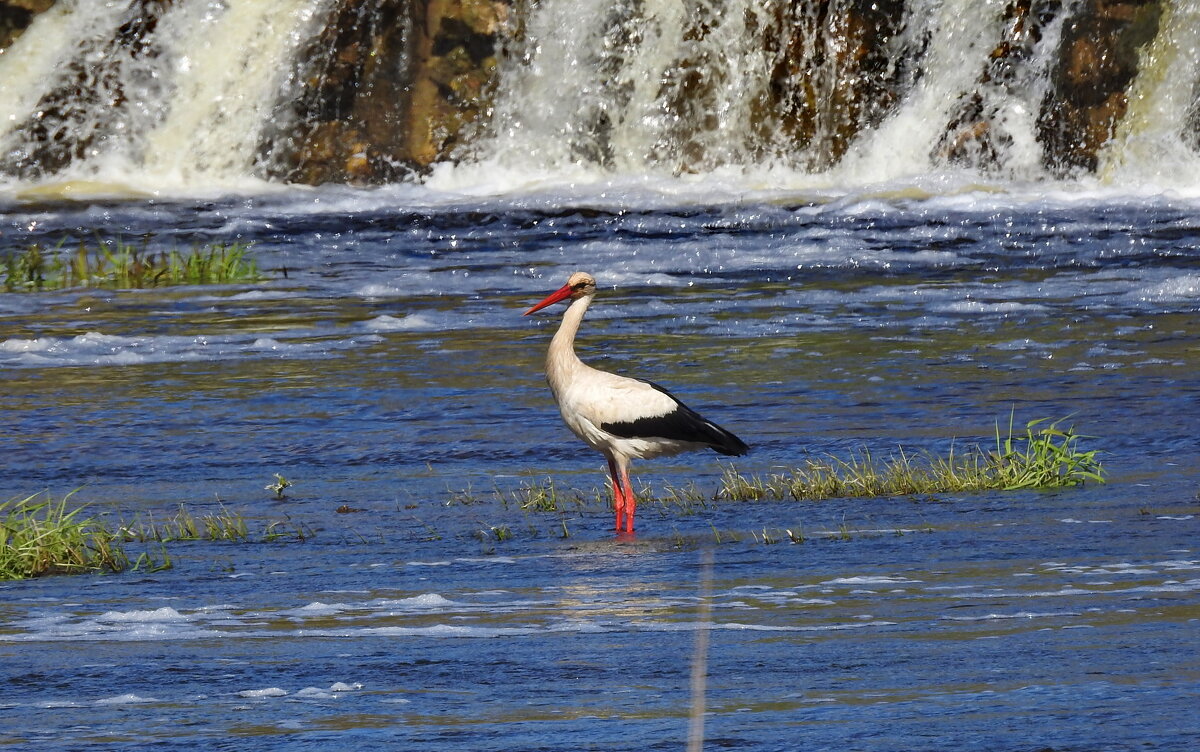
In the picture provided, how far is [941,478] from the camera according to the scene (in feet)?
34.5

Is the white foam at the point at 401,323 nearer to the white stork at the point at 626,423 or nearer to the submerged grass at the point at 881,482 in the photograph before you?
the submerged grass at the point at 881,482

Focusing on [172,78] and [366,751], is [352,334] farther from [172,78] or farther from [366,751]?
[172,78]

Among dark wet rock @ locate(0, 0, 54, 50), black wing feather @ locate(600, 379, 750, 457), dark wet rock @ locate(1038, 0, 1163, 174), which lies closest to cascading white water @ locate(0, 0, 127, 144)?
dark wet rock @ locate(0, 0, 54, 50)

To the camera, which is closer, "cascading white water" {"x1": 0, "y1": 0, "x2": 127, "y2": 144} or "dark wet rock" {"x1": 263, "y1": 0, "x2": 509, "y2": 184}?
"dark wet rock" {"x1": 263, "y1": 0, "x2": 509, "y2": 184}

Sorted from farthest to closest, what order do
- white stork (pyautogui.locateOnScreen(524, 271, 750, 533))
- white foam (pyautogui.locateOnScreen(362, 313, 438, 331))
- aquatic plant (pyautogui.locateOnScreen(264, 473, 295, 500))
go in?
white foam (pyautogui.locateOnScreen(362, 313, 438, 331)), aquatic plant (pyautogui.locateOnScreen(264, 473, 295, 500)), white stork (pyautogui.locateOnScreen(524, 271, 750, 533))

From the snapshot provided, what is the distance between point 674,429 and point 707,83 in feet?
72.5

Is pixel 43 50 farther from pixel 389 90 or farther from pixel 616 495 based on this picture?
pixel 616 495

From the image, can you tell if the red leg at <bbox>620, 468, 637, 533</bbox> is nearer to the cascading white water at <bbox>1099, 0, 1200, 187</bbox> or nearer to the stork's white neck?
the stork's white neck

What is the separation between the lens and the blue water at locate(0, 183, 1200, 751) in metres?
6.36

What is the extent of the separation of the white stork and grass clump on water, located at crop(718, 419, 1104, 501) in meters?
0.34

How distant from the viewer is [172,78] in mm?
34625

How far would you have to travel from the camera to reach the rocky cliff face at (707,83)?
29.6 metres

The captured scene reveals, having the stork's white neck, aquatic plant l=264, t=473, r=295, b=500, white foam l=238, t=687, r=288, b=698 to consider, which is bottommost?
aquatic plant l=264, t=473, r=295, b=500

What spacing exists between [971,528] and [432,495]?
10.3 feet
